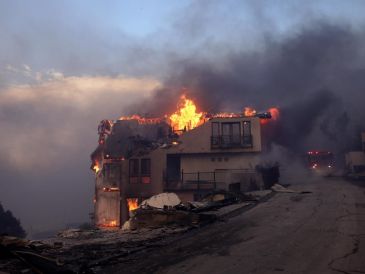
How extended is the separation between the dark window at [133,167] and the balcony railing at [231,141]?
838 cm

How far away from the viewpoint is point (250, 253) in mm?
8055

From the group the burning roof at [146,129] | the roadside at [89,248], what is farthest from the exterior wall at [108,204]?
the roadside at [89,248]

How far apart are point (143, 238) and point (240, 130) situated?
32.4m

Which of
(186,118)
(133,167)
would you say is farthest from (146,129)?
(133,167)

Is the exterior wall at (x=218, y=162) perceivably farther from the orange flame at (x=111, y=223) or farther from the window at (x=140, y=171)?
the orange flame at (x=111, y=223)

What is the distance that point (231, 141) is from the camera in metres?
41.6

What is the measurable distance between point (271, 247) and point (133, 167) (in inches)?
1325

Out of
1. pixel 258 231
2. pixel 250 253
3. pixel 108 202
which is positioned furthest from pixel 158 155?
pixel 250 253

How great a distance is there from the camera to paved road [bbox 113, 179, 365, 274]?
6891mm

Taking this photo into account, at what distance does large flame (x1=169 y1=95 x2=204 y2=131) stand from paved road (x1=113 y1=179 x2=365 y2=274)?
39648 millimetres

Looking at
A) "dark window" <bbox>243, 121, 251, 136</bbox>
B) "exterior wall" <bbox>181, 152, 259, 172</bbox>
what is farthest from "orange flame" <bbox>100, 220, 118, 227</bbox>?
"dark window" <bbox>243, 121, 251, 136</bbox>

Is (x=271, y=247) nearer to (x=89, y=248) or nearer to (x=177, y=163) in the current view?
(x=89, y=248)

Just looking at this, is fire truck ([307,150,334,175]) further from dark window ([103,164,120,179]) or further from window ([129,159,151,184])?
dark window ([103,164,120,179])

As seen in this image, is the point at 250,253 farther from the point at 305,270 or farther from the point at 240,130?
the point at 240,130
